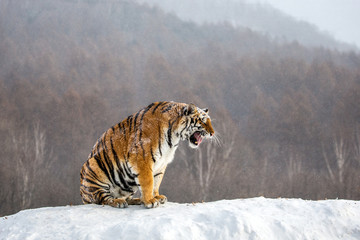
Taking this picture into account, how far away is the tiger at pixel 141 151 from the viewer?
4953 millimetres

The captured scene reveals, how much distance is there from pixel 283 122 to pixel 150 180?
39797 mm

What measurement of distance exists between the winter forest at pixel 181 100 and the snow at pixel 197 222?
75.0ft

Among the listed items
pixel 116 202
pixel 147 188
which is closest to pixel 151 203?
pixel 147 188

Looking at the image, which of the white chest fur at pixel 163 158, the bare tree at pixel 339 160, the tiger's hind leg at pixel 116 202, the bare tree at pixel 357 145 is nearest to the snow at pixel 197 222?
the tiger's hind leg at pixel 116 202

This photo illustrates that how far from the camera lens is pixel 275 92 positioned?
50875mm

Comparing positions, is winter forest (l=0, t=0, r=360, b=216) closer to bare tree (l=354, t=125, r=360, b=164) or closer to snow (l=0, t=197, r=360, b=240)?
bare tree (l=354, t=125, r=360, b=164)

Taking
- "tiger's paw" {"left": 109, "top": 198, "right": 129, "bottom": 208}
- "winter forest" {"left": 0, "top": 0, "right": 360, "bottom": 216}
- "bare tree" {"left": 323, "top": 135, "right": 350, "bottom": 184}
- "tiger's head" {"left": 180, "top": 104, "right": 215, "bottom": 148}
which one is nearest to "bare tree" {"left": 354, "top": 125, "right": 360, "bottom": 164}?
"winter forest" {"left": 0, "top": 0, "right": 360, "bottom": 216}

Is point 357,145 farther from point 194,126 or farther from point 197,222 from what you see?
point 197,222

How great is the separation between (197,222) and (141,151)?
48.3 inches

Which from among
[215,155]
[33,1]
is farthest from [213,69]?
[33,1]

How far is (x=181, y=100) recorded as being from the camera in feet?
132

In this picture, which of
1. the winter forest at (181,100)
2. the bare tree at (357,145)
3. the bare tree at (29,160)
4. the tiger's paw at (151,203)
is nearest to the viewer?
the tiger's paw at (151,203)

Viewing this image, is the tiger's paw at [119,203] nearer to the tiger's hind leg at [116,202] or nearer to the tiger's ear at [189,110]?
the tiger's hind leg at [116,202]

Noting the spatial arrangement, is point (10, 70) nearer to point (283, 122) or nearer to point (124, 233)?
point (283, 122)
